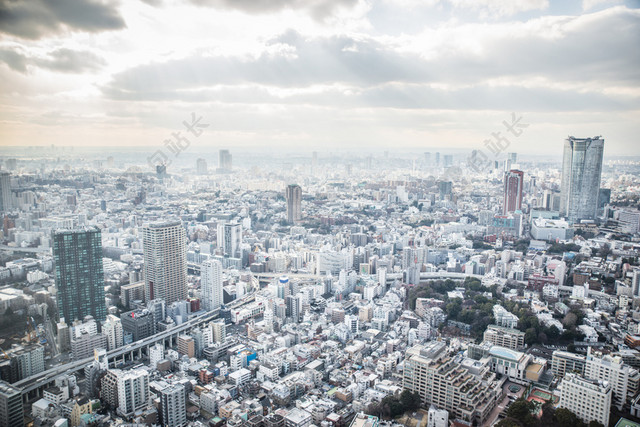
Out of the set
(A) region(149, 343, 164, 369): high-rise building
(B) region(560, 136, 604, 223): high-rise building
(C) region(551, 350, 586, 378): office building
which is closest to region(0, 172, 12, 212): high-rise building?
(A) region(149, 343, 164, 369): high-rise building

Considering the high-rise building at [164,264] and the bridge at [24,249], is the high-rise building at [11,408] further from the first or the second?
the high-rise building at [164,264]

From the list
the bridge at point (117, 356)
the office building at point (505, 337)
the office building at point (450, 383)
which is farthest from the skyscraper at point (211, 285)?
the office building at point (505, 337)

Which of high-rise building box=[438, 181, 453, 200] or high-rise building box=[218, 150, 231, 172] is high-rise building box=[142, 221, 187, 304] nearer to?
high-rise building box=[218, 150, 231, 172]

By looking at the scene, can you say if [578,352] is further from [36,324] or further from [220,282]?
[36,324]

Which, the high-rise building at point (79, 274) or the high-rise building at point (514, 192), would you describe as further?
the high-rise building at point (514, 192)

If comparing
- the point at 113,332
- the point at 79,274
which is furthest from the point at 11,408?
the point at 79,274

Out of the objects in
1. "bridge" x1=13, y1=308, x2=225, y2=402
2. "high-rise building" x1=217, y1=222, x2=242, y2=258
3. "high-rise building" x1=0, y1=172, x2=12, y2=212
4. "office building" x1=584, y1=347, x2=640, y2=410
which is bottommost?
"bridge" x1=13, y1=308, x2=225, y2=402
